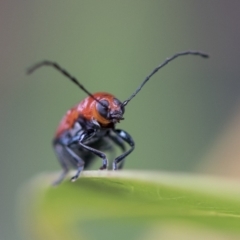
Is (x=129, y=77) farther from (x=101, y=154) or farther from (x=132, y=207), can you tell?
(x=132, y=207)

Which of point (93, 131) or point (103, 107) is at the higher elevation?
point (103, 107)

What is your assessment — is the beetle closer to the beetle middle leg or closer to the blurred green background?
the beetle middle leg

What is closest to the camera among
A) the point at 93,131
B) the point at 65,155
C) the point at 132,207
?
the point at 132,207

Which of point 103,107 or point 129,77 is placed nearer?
point 103,107

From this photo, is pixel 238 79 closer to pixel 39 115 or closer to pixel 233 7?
pixel 233 7

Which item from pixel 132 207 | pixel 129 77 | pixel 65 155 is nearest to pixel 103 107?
pixel 65 155

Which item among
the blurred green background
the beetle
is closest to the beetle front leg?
the beetle

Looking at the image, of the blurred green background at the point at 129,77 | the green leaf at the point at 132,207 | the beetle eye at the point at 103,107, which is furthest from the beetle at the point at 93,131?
the blurred green background at the point at 129,77

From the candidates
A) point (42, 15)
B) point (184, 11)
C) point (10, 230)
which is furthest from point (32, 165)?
point (184, 11)
